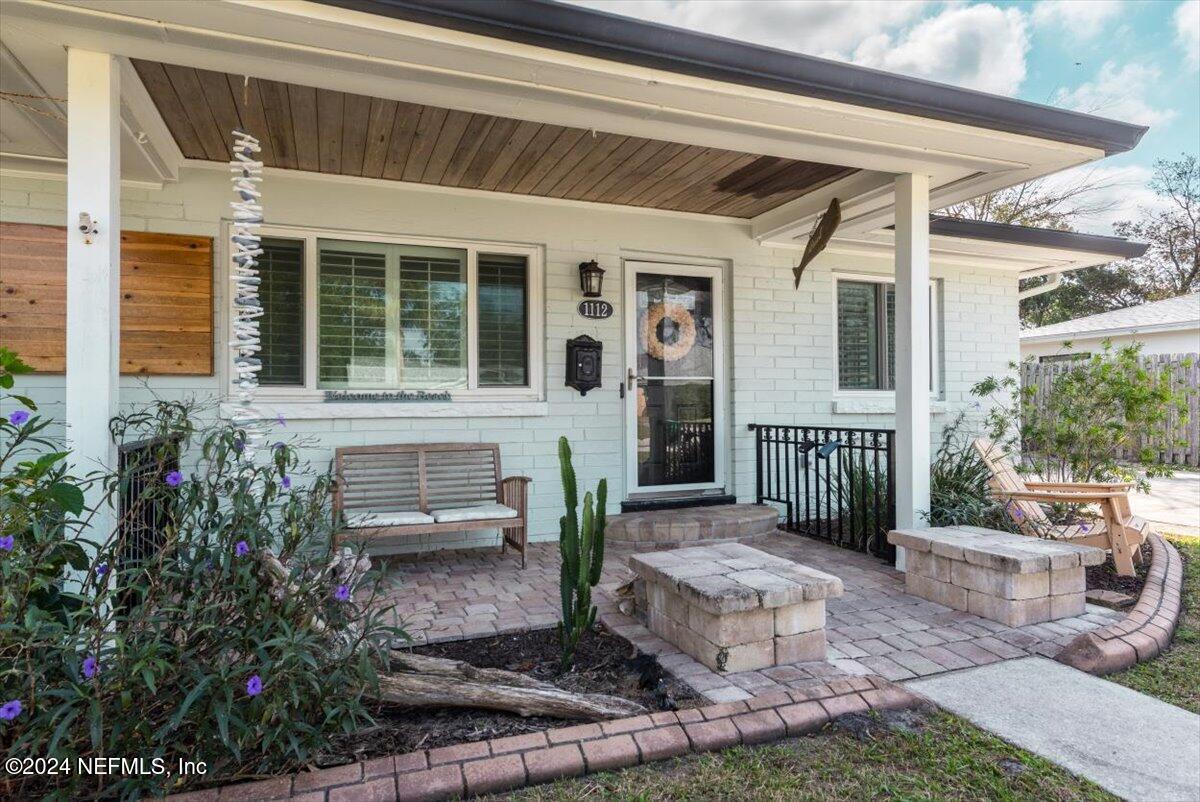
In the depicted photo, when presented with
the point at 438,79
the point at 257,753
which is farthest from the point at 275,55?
the point at 257,753

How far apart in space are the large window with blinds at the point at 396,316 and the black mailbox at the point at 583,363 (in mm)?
267

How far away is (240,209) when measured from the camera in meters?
3.05

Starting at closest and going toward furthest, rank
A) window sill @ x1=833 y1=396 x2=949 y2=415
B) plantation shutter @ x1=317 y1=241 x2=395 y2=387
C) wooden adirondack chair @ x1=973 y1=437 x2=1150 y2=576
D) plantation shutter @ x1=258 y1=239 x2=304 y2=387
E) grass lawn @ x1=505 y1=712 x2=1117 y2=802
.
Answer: grass lawn @ x1=505 y1=712 x2=1117 y2=802, wooden adirondack chair @ x1=973 y1=437 x2=1150 y2=576, plantation shutter @ x1=258 y1=239 x2=304 y2=387, plantation shutter @ x1=317 y1=241 x2=395 y2=387, window sill @ x1=833 y1=396 x2=949 y2=415

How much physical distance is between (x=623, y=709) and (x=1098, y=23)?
16.1 m

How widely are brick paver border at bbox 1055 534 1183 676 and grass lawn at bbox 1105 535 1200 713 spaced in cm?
3

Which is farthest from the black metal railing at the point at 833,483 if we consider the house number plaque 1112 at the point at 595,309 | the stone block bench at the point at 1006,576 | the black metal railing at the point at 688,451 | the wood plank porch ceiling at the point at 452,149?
the wood plank porch ceiling at the point at 452,149

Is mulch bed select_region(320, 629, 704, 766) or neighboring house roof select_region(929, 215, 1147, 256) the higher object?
neighboring house roof select_region(929, 215, 1147, 256)

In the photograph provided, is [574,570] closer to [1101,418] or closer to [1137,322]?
[1101,418]

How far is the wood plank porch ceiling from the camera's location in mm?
3266

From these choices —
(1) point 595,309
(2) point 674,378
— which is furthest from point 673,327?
(1) point 595,309

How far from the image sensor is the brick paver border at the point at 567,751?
5.55 ft

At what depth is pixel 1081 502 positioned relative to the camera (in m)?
3.72

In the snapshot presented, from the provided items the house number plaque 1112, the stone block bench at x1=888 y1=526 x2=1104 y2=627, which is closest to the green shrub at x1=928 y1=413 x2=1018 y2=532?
the stone block bench at x1=888 y1=526 x2=1104 y2=627

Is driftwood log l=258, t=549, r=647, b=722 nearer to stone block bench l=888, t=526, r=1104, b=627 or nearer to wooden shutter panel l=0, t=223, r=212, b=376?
stone block bench l=888, t=526, r=1104, b=627
